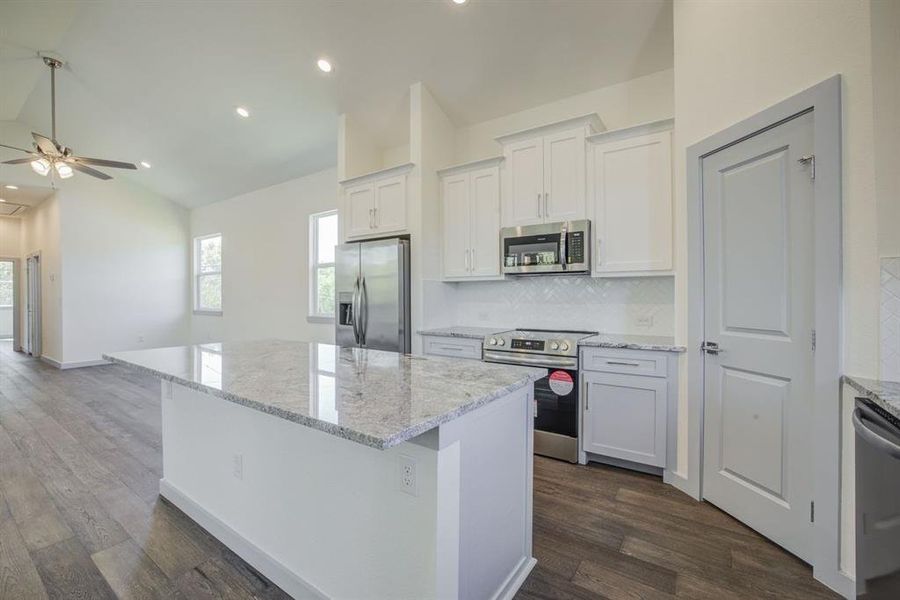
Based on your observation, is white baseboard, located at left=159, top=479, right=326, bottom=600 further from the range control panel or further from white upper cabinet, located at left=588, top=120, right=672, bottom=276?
white upper cabinet, located at left=588, top=120, right=672, bottom=276

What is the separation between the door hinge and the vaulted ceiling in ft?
5.16

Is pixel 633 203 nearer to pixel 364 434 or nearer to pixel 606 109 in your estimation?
pixel 606 109

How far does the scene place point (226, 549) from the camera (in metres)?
1.96

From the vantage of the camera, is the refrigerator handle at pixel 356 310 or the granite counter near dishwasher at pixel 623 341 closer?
the granite counter near dishwasher at pixel 623 341

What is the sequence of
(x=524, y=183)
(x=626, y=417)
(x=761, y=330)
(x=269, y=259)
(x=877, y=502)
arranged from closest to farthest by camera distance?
(x=877, y=502) < (x=761, y=330) < (x=626, y=417) < (x=524, y=183) < (x=269, y=259)

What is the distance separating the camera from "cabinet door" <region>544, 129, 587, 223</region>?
3.11 metres

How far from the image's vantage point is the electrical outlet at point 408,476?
126cm

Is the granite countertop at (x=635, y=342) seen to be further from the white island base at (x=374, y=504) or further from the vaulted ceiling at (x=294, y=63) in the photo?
the vaulted ceiling at (x=294, y=63)

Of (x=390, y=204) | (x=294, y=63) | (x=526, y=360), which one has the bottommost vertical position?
(x=526, y=360)

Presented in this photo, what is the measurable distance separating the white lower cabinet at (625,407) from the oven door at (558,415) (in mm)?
70

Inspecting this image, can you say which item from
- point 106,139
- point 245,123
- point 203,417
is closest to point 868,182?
point 203,417

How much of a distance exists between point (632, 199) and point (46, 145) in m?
5.20

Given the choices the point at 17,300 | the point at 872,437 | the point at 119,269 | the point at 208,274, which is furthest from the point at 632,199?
the point at 17,300

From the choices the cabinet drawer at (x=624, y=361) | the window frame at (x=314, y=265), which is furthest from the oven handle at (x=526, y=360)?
the window frame at (x=314, y=265)
